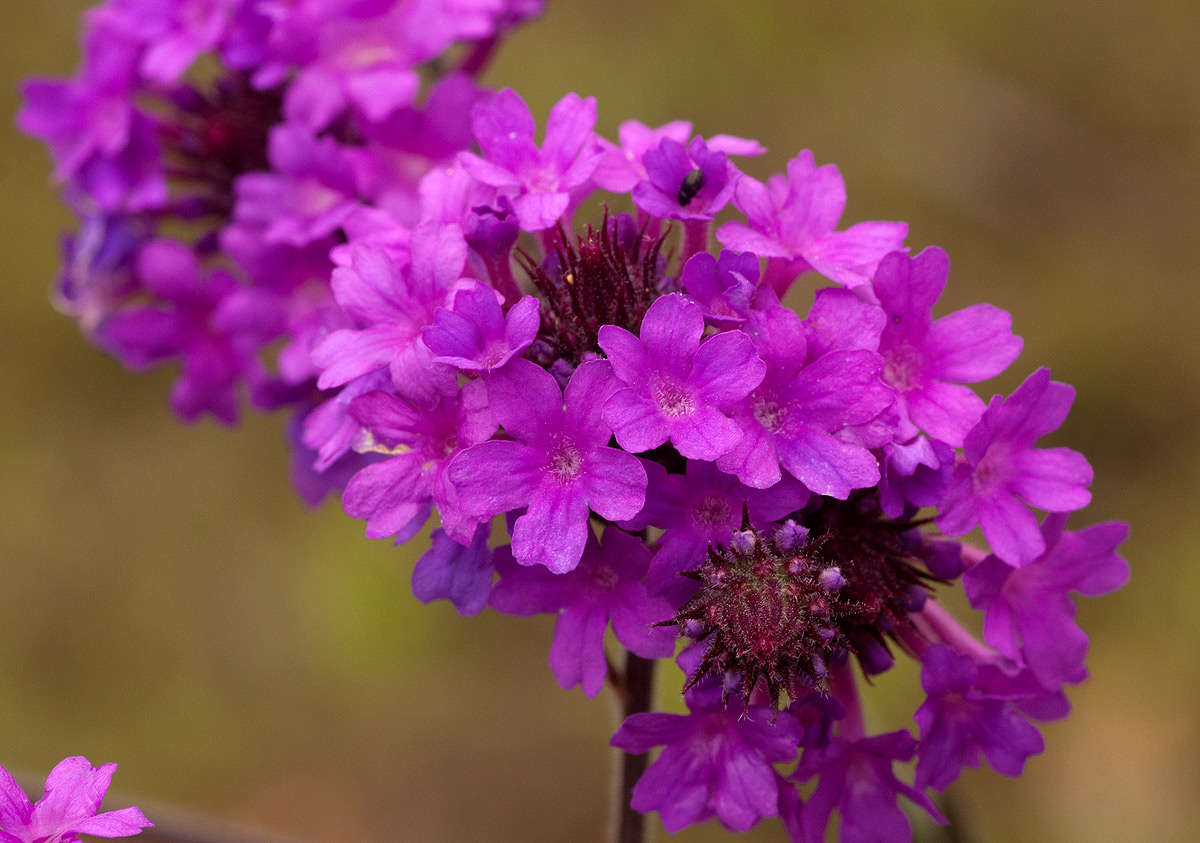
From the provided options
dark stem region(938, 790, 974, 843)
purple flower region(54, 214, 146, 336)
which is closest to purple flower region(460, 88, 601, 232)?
purple flower region(54, 214, 146, 336)

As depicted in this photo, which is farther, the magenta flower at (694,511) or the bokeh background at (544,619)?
the bokeh background at (544,619)

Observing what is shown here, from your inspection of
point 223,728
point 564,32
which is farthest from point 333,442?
point 564,32

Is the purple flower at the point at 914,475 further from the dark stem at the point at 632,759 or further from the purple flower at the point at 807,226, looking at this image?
the dark stem at the point at 632,759

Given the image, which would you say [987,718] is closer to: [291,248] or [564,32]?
[291,248]

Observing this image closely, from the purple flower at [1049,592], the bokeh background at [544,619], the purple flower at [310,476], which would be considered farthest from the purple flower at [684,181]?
the bokeh background at [544,619]

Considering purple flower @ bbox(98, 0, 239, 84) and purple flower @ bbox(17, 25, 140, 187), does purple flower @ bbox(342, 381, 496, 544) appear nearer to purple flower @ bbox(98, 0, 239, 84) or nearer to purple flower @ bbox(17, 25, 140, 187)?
purple flower @ bbox(98, 0, 239, 84)
